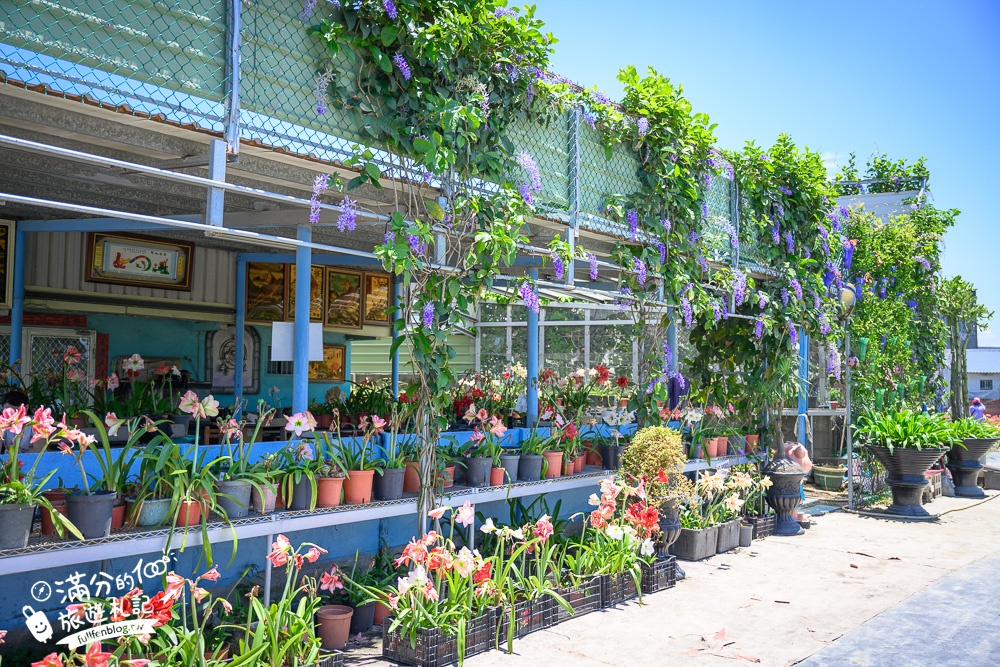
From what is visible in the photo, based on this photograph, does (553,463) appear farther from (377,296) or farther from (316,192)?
(377,296)

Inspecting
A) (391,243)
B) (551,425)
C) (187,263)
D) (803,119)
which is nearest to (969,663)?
(551,425)

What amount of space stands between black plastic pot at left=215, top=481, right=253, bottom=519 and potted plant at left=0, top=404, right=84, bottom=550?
708mm

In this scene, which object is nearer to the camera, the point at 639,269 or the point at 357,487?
the point at 357,487

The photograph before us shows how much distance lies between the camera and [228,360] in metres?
8.45

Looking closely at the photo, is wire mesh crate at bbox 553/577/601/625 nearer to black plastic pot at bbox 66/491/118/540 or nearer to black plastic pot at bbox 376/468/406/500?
black plastic pot at bbox 376/468/406/500

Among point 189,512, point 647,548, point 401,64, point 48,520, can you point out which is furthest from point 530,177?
point 48,520

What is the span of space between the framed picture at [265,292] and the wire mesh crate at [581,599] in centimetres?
457

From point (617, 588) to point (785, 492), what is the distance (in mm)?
3204

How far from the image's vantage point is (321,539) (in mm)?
5453

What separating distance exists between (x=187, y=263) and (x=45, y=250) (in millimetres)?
1235

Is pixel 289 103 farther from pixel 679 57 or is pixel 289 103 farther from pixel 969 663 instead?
pixel 969 663

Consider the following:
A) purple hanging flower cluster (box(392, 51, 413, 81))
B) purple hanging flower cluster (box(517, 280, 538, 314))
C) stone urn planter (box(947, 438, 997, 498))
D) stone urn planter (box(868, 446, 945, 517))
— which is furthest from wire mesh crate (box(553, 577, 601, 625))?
stone urn planter (box(947, 438, 997, 498))

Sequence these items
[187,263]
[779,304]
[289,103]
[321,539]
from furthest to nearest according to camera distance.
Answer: [779,304] → [187,263] → [321,539] → [289,103]

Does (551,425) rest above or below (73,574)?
above
